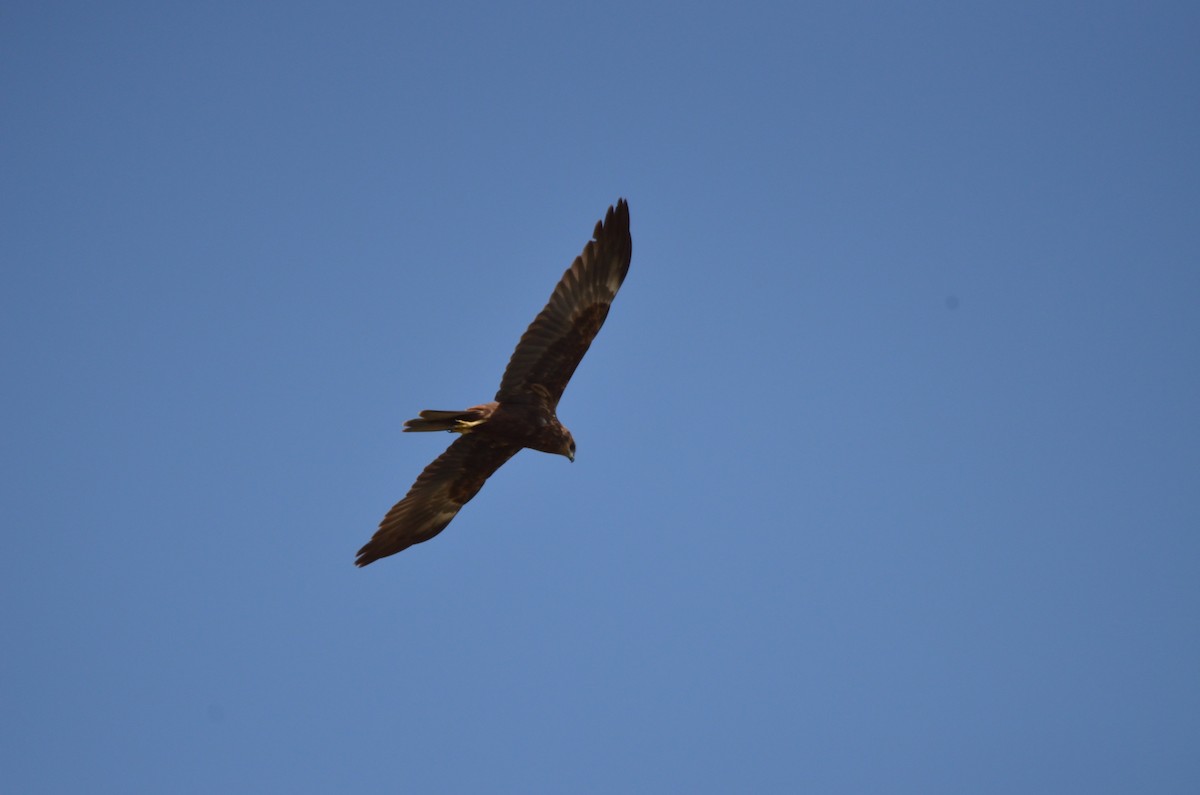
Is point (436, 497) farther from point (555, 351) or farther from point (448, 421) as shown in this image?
point (555, 351)

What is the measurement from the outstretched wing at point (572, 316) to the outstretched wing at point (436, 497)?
1.05 meters

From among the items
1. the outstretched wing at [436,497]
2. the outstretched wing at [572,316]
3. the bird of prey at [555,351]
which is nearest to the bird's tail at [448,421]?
the bird of prey at [555,351]

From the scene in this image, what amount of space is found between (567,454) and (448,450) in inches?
56.5

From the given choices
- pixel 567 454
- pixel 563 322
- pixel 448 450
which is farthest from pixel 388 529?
pixel 563 322

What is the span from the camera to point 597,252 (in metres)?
13.9

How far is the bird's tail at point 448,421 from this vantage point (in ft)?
42.5

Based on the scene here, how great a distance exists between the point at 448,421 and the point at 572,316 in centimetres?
178

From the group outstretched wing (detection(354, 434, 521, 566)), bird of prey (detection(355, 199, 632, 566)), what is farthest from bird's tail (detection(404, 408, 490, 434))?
outstretched wing (detection(354, 434, 521, 566))

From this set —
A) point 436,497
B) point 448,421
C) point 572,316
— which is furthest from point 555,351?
point 436,497

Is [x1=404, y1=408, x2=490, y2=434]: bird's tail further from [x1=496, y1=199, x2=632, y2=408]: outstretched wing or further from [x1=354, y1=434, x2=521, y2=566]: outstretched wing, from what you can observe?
[x1=354, y1=434, x2=521, y2=566]: outstretched wing

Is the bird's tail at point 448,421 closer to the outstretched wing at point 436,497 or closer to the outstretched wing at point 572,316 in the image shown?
the outstretched wing at point 572,316

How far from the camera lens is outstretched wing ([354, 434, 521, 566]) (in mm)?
14789

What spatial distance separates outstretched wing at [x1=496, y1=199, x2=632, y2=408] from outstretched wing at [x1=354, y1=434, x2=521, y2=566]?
105 cm

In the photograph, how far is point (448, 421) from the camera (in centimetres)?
1338
